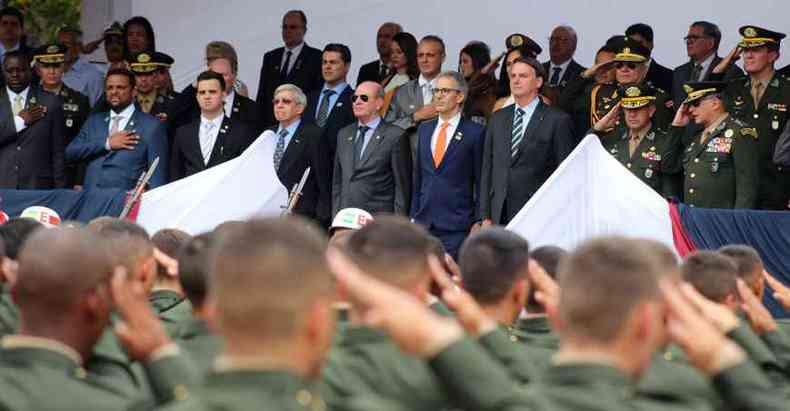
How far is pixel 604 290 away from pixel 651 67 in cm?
876

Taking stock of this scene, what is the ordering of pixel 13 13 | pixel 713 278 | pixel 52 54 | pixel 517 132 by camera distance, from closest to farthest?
pixel 713 278
pixel 517 132
pixel 52 54
pixel 13 13

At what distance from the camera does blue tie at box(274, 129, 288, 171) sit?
35.2ft

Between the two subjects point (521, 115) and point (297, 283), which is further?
point (521, 115)

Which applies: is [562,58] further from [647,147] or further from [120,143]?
[120,143]

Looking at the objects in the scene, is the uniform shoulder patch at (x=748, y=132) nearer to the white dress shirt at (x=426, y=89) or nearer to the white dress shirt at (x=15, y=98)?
the white dress shirt at (x=426, y=89)

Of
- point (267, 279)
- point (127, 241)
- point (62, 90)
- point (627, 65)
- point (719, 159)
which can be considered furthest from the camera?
point (62, 90)

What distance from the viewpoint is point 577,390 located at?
2.76 meters

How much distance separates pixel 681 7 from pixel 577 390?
9.53 meters

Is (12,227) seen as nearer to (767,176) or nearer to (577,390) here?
(577,390)

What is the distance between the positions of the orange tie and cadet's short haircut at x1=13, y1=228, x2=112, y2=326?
6.99 m

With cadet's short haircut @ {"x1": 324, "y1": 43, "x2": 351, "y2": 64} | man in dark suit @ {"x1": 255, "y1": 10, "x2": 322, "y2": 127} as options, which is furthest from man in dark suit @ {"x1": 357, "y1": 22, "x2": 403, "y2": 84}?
cadet's short haircut @ {"x1": 324, "y1": 43, "x2": 351, "y2": 64}

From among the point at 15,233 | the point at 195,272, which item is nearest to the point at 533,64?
the point at 15,233

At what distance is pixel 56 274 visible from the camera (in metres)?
3.16

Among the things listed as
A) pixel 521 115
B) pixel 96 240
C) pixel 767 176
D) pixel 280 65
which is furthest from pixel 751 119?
pixel 96 240
